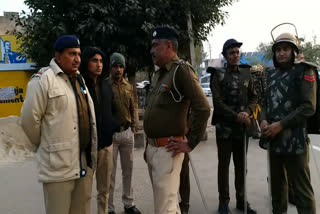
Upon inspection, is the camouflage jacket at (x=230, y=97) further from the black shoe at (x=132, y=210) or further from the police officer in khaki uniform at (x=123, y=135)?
→ the black shoe at (x=132, y=210)

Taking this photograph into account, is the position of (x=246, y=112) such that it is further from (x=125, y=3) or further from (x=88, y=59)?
(x=125, y=3)

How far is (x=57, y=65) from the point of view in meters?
2.25

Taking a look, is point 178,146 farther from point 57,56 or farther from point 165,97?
point 57,56

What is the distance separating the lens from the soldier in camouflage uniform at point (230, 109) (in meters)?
3.34

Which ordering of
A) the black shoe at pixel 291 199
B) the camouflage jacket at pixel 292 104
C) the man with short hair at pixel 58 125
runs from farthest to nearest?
the black shoe at pixel 291 199 < the camouflage jacket at pixel 292 104 < the man with short hair at pixel 58 125

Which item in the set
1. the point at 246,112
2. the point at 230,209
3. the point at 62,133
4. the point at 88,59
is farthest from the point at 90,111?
the point at 230,209

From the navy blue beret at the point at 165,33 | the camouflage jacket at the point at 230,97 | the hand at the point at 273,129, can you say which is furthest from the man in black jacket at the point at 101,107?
the hand at the point at 273,129

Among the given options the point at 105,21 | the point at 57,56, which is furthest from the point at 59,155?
the point at 105,21

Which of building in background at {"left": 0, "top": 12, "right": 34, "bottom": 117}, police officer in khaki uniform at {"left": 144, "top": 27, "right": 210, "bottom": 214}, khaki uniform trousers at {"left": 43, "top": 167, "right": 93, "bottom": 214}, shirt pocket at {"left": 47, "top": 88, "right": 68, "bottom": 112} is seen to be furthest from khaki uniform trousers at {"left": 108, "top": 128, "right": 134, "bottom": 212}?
building in background at {"left": 0, "top": 12, "right": 34, "bottom": 117}

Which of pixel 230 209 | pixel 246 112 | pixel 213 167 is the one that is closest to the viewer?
pixel 246 112

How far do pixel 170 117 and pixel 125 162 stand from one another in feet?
4.86

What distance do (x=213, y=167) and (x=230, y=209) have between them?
1.72m

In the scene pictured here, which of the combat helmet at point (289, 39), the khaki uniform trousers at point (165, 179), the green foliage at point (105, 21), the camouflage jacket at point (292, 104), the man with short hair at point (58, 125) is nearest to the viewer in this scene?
the man with short hair at point (58, 125)

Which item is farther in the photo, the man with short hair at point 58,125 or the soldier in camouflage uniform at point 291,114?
the soldier in camouflage uniform at point 291,114
